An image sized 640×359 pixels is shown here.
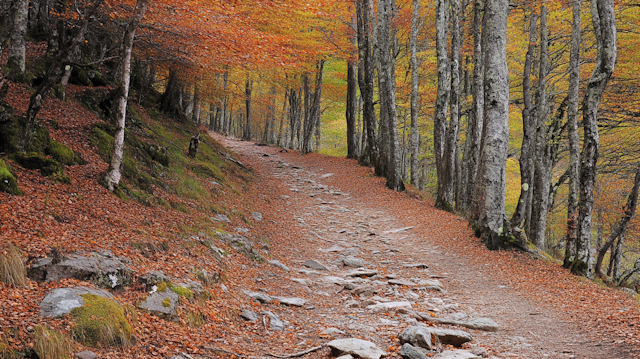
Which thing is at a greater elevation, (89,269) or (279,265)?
(89,269)

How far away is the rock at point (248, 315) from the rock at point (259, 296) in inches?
19.5

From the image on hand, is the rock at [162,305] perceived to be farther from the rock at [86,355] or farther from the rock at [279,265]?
the rock at [279,265]

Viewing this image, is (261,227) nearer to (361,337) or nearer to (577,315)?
(361,337)

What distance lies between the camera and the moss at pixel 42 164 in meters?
6.50

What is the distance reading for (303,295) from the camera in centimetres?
675

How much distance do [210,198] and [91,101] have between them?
13.7 feet

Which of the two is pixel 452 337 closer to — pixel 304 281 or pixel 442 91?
pixel 304 281

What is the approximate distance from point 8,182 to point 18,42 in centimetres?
474

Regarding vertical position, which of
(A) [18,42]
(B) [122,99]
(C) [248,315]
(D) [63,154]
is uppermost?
(A) [18,42]

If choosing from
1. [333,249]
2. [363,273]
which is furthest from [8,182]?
[333,249]

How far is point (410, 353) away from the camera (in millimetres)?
4375

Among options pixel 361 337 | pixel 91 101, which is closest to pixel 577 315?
pixel 361 337

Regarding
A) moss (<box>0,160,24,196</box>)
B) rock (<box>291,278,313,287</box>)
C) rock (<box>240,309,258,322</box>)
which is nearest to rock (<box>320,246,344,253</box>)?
rock (<box>291,278,313,287</box>)

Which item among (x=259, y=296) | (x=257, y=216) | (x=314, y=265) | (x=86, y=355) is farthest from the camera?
(x=257, y=216)
